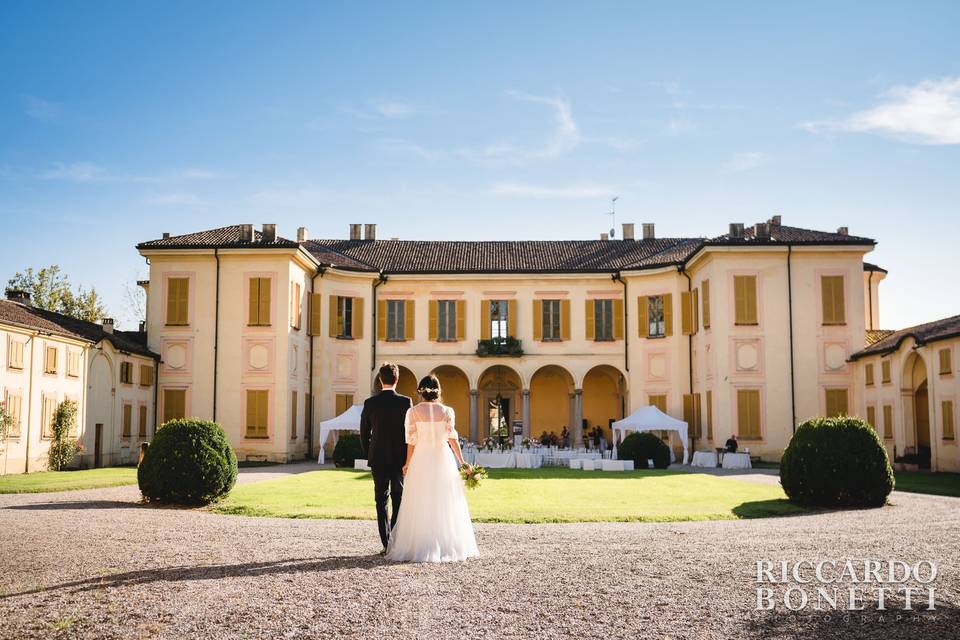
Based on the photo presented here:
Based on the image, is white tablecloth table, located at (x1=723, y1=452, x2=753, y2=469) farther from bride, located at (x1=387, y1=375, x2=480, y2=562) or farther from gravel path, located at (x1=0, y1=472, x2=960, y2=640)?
bride, located at (x1=387, y1=375, x2=480, y2=562)

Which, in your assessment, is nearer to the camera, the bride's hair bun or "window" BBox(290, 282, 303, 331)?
the bride's hair bun

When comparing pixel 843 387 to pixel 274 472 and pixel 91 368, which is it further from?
pixel 91 368

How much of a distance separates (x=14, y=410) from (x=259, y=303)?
31.3ft

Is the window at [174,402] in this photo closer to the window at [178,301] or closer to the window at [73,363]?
the window at [178,301]

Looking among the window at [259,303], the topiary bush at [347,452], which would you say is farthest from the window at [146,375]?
the topiary bush at [347,452]

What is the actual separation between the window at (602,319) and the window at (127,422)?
17.9m

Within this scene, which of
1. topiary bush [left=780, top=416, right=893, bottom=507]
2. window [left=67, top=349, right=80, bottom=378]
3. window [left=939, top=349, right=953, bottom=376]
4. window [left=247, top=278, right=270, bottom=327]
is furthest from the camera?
window [left=247, top=278, right=270, bottom=327]

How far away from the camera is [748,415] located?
3091 centimetres

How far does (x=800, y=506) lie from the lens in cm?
1518

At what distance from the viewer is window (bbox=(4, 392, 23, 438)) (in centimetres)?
2404

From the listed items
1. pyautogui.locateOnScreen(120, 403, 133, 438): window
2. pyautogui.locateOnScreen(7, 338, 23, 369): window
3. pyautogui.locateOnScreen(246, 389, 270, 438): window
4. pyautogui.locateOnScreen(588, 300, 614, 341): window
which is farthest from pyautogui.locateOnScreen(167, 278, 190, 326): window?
pyautogui.locateOnScreen(588, 300, 614, 341): window

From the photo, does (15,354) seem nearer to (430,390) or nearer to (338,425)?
(338,425)

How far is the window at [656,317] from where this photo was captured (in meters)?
35.5

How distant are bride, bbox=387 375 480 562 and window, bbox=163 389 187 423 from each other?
25.0 m
